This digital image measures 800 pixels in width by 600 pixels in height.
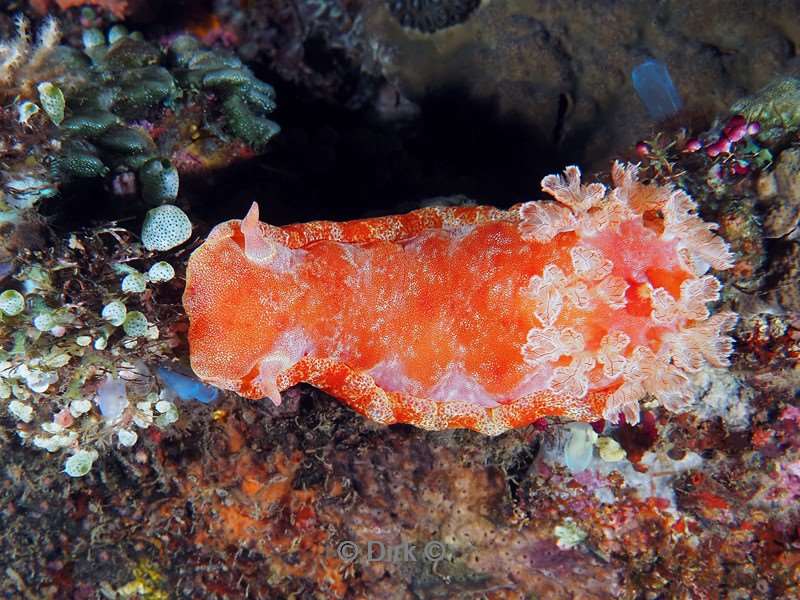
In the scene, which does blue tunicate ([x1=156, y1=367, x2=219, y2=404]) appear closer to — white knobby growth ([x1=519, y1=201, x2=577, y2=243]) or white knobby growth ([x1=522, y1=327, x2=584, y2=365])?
white knobby growth ([x1=522, y1=327, x2=584, y2=365])

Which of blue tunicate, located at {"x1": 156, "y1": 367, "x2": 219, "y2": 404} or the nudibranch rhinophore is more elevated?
the nudibranch rhinophore

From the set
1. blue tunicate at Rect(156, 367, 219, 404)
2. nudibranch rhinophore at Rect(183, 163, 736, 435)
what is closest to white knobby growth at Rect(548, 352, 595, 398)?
nudibranch rhinophore at Rect(183, 163, 736, 435)

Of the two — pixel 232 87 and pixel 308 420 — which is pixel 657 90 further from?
pixel 308 420

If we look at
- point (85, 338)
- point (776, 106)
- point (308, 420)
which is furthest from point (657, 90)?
point (85, 338)

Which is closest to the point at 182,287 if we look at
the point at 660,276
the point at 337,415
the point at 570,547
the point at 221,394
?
the point at 221,394

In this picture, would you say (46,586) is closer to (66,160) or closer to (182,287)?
(182,287)
